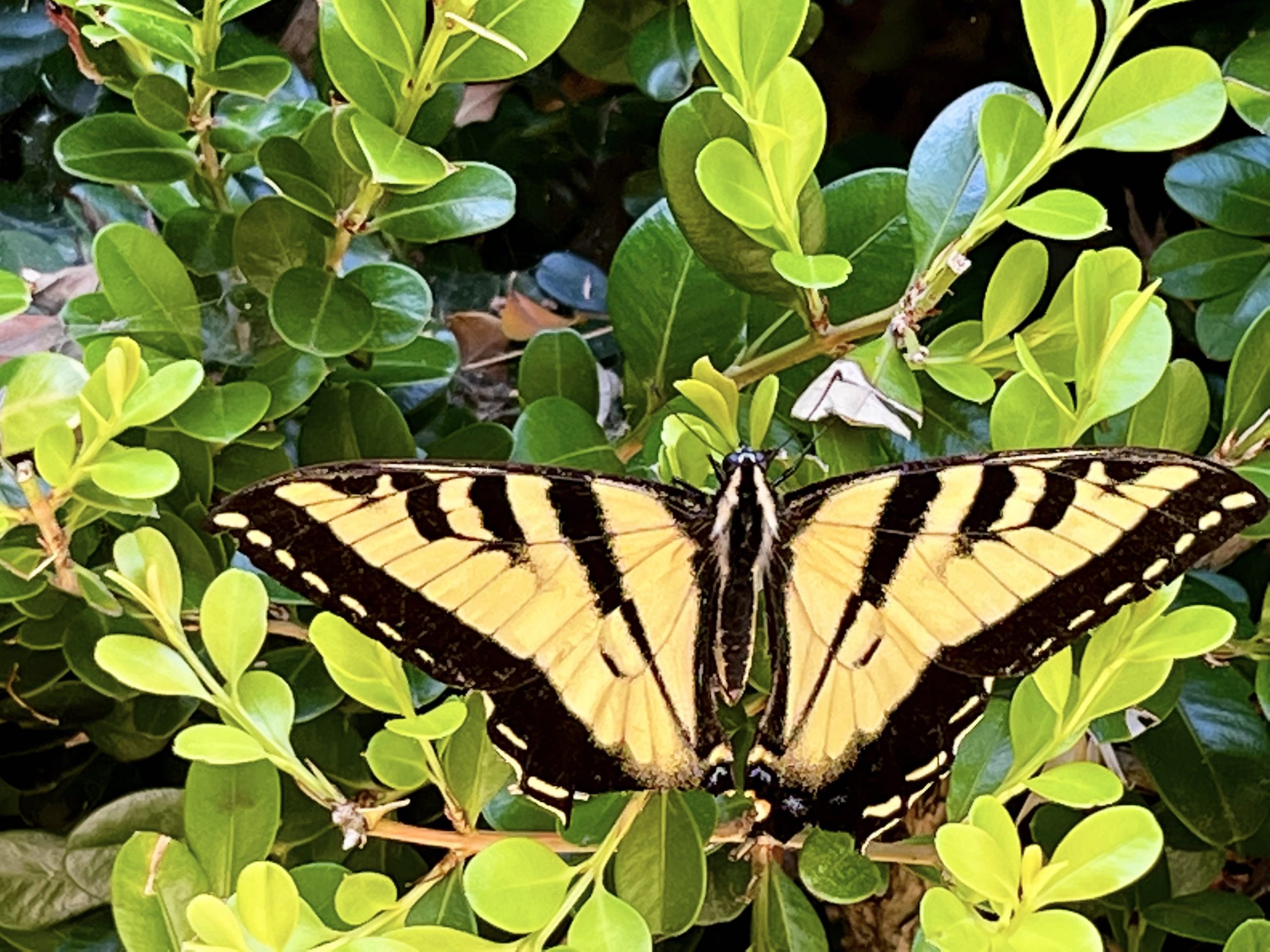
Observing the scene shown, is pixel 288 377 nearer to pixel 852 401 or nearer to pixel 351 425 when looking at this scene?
pixel 351 425

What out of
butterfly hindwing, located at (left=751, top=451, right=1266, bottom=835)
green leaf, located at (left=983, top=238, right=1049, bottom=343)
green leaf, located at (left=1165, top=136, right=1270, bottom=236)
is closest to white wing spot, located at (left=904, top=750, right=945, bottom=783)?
butterfly hindwing, located at (left=751, top=451, right=1266, bottom=835)

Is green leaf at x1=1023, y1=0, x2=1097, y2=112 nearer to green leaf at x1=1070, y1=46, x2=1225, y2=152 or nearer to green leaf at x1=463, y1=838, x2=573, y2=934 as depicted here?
green leaf at x1=1070, y1=46, x2=1225, y2=152

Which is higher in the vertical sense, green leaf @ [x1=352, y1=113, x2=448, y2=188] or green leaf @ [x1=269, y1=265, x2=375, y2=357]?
green leaf @ [x1=352, y1=113, x2=448, y2=188]

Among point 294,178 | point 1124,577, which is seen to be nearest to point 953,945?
point 1124,577

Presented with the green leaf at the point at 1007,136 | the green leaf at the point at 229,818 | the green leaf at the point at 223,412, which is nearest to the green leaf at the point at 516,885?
the green leaf at the point at 229,818

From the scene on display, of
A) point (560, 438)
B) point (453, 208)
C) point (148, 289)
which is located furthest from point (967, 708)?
point (148, 289)

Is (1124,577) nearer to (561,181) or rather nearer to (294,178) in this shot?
(294,178)
